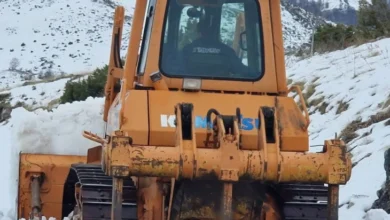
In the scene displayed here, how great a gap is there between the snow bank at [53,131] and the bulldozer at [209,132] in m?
2.57

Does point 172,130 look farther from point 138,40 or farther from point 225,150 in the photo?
point 138,40

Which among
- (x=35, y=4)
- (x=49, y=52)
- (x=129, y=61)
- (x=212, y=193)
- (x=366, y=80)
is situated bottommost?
(x=212, y=193)

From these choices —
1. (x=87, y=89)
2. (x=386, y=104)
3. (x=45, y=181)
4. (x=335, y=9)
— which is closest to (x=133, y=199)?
(x=45, y=181)

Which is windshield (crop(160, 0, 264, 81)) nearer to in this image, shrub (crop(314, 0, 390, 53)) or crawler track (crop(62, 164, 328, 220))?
crawler track (crop(62, 164, 328, 220))

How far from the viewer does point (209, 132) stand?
6.07m

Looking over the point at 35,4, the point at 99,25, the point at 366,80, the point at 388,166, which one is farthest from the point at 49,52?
the point at 388,166

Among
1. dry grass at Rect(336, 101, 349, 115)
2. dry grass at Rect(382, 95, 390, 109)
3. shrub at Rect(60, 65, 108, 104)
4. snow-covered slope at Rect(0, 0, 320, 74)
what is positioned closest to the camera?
dry grass at Rect(382, 95, 390, 109)

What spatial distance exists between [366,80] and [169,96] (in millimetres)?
8842

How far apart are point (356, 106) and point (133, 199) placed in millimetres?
7995

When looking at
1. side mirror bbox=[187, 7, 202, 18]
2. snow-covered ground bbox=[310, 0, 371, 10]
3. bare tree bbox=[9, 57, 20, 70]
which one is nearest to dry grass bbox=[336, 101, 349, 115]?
side mirror bbox=[187, 7, 202, 18]

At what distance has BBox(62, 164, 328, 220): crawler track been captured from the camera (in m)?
6.09

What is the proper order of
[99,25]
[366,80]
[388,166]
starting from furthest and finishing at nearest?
[99,25], [366,80], [388,166]

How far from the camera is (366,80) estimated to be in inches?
574

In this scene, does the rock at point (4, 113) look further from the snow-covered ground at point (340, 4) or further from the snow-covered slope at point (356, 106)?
the snow-covered ground at point (340, 4)
